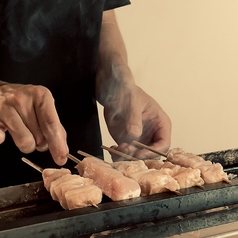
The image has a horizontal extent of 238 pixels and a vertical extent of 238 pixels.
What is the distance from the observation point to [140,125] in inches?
87.0

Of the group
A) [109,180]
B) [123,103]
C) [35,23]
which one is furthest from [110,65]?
[109,180]

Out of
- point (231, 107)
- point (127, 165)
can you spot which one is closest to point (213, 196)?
point (127, 165)

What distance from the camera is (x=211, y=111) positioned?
13.5 ft

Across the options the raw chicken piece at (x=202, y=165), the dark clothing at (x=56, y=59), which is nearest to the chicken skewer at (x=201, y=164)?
the raw chicken piece at (x=202, y=165)

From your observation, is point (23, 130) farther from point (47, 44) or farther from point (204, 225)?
point (47, 44)

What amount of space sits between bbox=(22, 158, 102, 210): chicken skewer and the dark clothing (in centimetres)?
90

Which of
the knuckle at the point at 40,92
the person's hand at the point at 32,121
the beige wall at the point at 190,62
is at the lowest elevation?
the beige wall at the point at 190,62

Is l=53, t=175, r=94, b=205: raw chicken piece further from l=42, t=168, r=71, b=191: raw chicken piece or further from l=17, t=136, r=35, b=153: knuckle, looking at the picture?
l=17, t=136, r=35, b=153: knuckle

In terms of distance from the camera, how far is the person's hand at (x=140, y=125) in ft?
7.09

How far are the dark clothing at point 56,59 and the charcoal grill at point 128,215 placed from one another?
3.23ft

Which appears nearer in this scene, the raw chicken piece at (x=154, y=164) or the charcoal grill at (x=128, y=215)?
the charcoal grill at (x=128, y=215)

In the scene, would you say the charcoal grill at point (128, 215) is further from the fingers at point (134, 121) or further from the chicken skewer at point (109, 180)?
the fingers at point (134, 121)

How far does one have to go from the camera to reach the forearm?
2.52 metres

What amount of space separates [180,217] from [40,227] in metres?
0.43
